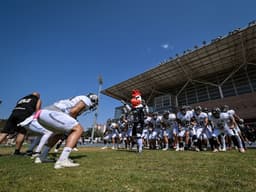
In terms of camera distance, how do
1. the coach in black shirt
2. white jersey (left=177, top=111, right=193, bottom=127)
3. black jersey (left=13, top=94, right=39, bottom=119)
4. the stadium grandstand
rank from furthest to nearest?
the stadium grandstand → white jersey (left=177, top=111, right=193, bottom=127) → black jersey (left=13, top=94, right=39, bottom=119) → the coach in black shirt

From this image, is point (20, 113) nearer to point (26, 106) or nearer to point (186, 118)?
point (26, 106)

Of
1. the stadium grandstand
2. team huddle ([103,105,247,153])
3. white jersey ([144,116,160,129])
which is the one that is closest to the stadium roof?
the stadium grandstand

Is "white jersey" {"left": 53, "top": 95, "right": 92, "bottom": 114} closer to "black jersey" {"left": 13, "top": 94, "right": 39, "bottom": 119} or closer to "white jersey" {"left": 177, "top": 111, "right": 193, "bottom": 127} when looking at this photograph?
"black jersey" {"left": 13, "top": 94, "right": 39, "bottom": 119}

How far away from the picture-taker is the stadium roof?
1980 cm

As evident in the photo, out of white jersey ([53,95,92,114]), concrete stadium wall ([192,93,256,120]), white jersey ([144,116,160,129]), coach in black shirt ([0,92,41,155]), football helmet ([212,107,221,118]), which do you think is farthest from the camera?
concrete stadium wall ([192,93,256,120])

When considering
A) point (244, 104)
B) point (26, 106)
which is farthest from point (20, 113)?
point (244, 104)

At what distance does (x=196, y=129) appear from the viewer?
313 inches

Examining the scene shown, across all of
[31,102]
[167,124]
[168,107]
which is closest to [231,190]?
[31,102]

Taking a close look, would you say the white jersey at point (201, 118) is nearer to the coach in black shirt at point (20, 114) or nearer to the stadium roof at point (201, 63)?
the coach in black shirt at point (20, 114)

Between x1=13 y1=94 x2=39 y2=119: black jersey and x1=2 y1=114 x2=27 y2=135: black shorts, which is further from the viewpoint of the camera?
x1=13 y1=94 x2=39 y2=119: black jersey

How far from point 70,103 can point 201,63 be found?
25.1 metres

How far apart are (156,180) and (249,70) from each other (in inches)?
1170

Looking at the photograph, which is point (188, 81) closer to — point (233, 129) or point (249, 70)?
point (249, 70)

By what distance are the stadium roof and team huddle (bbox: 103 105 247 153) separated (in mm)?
16170
